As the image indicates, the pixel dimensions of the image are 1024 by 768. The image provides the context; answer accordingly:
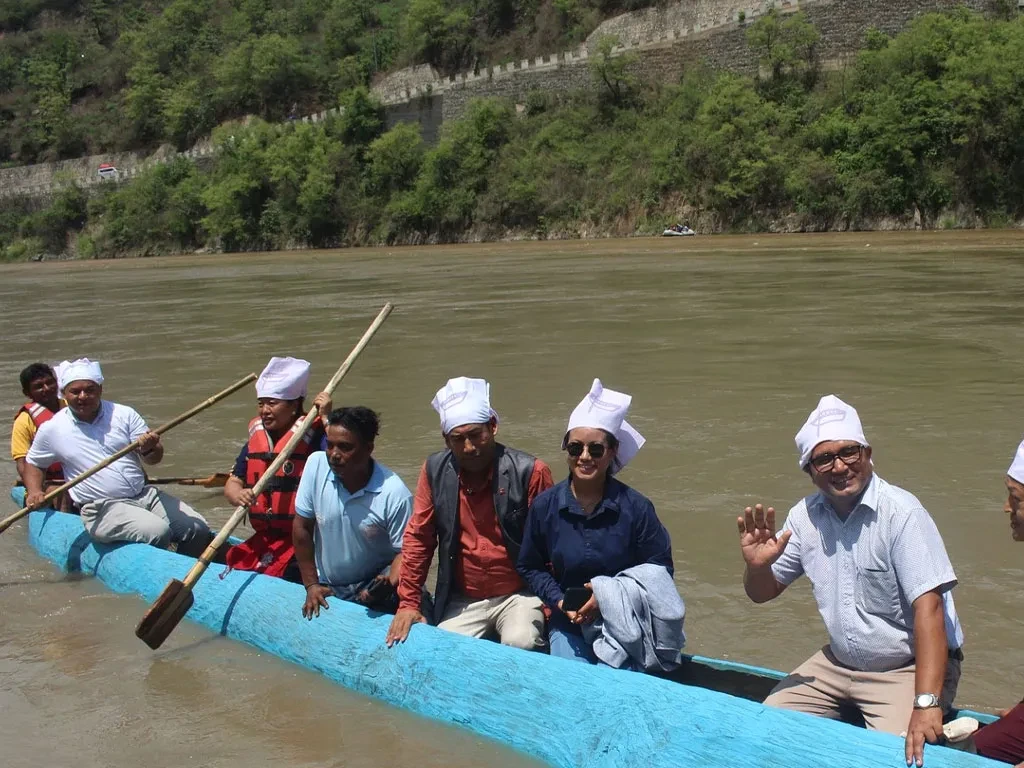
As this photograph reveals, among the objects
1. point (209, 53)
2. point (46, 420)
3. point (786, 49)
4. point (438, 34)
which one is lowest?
point (46, 420)

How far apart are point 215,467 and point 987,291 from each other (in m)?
11.1

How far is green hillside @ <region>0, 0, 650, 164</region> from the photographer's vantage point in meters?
53.9

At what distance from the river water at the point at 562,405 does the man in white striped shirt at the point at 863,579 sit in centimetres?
106

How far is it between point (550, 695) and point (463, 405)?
1011mm

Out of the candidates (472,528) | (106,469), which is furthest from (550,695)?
(106,469)

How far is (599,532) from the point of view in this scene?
378 centimetres

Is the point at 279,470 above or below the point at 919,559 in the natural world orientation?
below

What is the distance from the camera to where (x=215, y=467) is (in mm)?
8375

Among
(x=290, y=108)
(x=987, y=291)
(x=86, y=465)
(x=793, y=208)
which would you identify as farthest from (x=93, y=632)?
(x=290, y=108)

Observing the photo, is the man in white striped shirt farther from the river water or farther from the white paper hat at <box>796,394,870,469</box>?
the river water

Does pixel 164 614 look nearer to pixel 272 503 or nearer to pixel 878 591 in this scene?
pixel 272 503

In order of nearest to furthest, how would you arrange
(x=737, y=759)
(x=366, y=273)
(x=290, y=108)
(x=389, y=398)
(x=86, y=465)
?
(x=737, y=759)
(x=86, y=465)
(x=389, y=398)
(x=366, y=273)
(x=290, y=108)

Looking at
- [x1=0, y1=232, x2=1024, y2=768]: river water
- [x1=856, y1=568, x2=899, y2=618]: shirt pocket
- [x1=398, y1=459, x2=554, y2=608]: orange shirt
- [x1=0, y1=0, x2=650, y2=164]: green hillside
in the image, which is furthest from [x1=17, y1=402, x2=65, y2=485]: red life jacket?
[x1=0, y1=0, x2=650, y2=164]: green hillside

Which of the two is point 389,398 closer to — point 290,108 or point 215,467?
point 215,467
